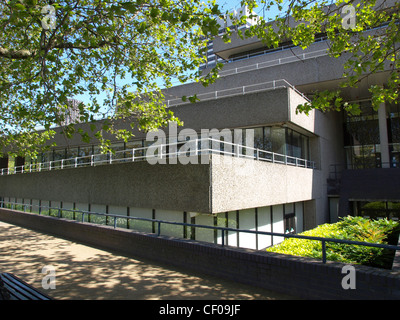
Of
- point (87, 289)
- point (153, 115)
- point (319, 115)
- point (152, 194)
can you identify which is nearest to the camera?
point (87, 289)

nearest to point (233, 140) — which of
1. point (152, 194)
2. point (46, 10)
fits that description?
point (152, 194)

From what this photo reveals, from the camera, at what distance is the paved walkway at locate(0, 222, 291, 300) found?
5676 millimetres

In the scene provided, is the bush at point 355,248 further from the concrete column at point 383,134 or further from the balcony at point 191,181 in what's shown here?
the concrete column at point 383,134

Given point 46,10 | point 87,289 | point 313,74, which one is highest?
point 313,74

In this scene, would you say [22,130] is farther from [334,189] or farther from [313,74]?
[334,189]

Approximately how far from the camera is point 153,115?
11445 mm

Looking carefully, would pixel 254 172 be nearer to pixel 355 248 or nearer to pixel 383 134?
pixel 355 248

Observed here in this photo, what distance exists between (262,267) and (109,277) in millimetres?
3354

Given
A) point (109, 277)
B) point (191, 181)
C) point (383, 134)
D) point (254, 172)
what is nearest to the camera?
point (109, 277)

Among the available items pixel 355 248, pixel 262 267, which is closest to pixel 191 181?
pixel 262 267

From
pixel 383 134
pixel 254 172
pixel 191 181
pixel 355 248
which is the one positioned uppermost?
pixel 383 134

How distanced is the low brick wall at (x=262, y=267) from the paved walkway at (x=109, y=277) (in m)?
0.23

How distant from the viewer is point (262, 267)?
19.6ft

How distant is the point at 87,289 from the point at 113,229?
357 centimetres
